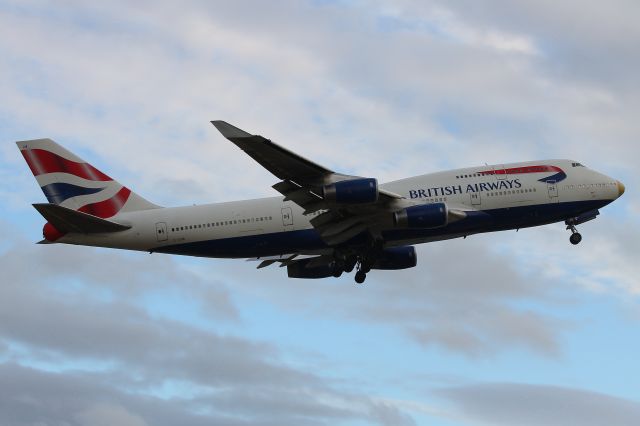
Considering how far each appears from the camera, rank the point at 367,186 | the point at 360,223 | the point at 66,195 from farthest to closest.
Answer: the point at 66,195 < the point at 360,223 < the point at 367,186

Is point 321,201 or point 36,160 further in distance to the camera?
point 36,160

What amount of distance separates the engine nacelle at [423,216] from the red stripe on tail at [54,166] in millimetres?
17933

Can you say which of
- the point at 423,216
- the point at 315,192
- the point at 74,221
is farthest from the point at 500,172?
the point at 74,221

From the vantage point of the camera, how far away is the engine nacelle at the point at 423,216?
172 ft

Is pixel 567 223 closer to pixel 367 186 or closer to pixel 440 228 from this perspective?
pixel 440 228

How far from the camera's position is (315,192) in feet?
171

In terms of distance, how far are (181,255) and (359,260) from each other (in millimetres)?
9939

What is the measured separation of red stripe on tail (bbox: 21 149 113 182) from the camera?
59.5 meters

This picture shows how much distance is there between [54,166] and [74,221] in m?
6.40

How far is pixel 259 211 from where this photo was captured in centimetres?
5600

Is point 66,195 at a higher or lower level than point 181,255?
higher

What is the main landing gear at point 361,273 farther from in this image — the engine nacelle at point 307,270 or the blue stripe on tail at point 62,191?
the blue stripe on tail at point 62,191

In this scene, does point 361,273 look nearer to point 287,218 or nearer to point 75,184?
point 287,218

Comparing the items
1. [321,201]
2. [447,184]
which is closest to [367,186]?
[321,201]
